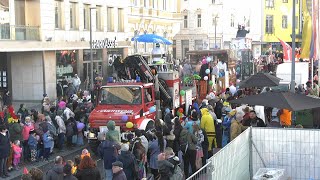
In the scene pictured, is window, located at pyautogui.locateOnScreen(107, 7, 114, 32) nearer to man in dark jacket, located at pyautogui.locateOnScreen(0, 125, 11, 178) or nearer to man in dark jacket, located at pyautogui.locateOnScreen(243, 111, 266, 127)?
man in dark jacket, located at pyautogui.locateOnScreen(0, 125, 11, 178)

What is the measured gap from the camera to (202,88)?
974 inches

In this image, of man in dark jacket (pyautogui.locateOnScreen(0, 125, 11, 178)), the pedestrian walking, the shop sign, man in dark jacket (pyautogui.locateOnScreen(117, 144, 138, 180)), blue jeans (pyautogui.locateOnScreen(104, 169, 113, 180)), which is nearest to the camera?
the pedestrian walking

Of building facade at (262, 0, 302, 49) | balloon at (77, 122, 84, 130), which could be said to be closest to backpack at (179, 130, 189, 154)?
balloon at (77, 122, 84, 130)

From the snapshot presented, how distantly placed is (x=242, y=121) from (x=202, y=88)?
9.86 m

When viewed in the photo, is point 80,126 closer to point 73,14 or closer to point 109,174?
point 109,174

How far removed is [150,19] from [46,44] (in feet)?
66.5

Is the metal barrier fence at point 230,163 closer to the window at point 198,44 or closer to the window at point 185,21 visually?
the window at point 198,44

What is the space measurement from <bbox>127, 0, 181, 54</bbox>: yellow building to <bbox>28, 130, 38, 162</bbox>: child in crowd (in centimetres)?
2806

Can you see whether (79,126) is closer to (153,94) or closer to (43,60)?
(153,94)

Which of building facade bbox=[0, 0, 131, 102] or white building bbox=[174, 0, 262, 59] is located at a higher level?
white building bbox=[174, 0, 262, 59]

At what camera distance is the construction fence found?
10.8m

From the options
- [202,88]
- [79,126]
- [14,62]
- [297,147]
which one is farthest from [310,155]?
[14,62]

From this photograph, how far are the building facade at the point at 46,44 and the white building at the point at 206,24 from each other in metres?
32.5

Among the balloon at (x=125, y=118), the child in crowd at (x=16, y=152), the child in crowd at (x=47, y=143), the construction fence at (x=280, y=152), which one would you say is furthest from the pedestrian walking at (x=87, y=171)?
the child in crowd at (x=47, y=143)
